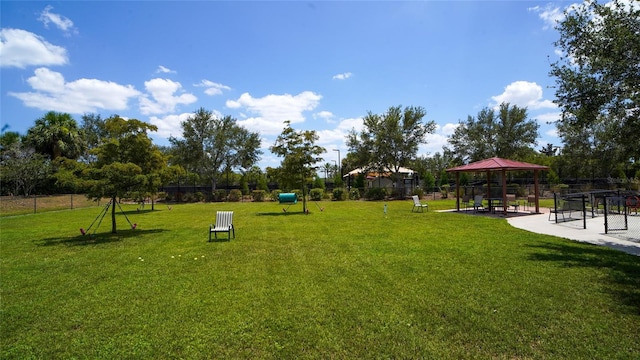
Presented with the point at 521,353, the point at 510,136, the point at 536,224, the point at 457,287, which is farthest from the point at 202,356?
the point at 510,136

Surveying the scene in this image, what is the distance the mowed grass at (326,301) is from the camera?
3.74m

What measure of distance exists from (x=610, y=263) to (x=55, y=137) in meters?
39.6

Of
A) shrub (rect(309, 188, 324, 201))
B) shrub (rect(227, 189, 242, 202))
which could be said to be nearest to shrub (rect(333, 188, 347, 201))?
shrub (rect(309, 188, 324, 201))

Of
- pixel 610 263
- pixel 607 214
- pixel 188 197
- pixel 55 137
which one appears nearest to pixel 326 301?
pixel 610 263

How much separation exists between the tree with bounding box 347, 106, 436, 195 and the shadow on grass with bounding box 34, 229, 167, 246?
24.5m

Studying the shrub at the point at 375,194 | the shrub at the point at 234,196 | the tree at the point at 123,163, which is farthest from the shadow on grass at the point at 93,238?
the shrub at the point at 375,194

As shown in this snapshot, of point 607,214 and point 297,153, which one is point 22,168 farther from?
point 607,214

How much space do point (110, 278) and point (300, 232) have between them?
6.11 meters

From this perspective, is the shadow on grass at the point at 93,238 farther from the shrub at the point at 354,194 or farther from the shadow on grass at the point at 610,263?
the shrub at the point at 354,194

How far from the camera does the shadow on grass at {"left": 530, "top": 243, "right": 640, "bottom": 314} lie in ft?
16.8

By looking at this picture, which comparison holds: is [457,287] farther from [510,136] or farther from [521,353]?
[510,136]

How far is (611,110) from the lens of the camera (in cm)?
958

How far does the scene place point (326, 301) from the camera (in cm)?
502

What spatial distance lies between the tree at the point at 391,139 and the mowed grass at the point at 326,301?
80.7 ft
